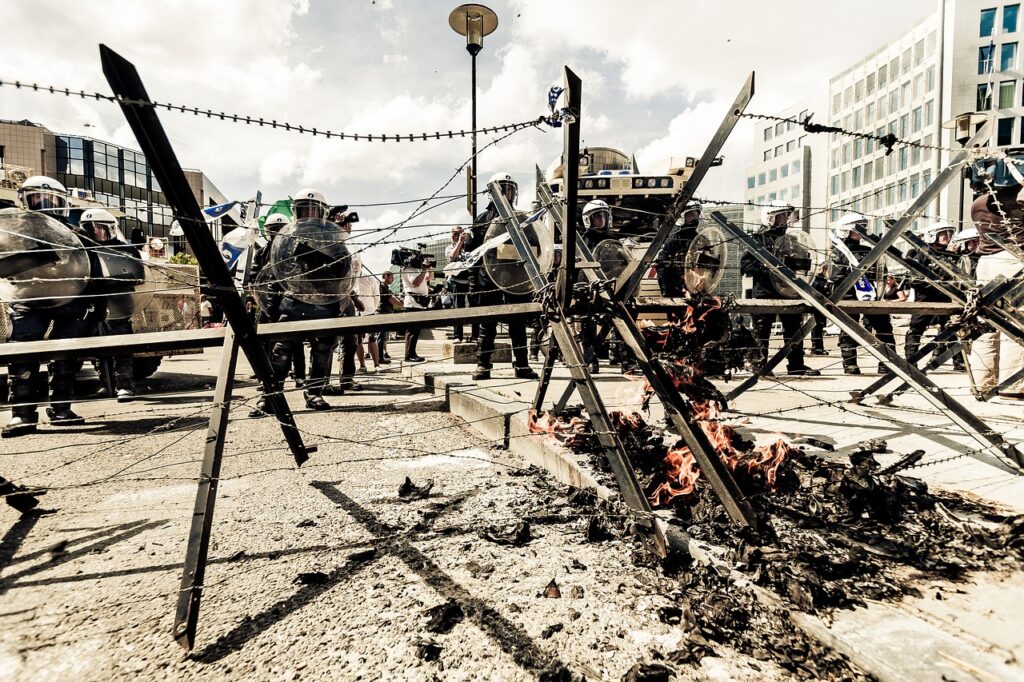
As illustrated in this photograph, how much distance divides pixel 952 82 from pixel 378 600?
6648 centimetres

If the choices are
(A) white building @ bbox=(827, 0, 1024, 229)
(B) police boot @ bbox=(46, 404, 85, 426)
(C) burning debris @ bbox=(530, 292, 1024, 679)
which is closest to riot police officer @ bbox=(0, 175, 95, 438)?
(B) police boot @ bbox=(46, 404, 85, 426)

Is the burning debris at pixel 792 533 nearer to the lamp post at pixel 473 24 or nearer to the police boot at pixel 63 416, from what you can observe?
the police boot at pixel 63 416

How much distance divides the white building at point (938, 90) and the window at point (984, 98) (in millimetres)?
71

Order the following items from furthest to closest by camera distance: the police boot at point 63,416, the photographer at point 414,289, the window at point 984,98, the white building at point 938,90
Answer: the window at point 984,98
the white building at point 938,90
the photographer at point 414,289
the police boot at point 63,416

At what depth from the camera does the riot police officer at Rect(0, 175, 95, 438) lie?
5.18m

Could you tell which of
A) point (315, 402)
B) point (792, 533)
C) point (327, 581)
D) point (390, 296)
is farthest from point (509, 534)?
point (315, 402)

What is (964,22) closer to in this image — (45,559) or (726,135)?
(726,135)

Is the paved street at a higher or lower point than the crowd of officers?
lower

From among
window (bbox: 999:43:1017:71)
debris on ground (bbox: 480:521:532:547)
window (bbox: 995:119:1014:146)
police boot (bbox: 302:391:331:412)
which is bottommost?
debris on ground (bbox: 480:521:532:547)

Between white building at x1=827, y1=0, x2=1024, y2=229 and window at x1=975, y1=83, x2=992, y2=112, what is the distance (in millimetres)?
71

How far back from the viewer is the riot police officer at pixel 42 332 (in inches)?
204

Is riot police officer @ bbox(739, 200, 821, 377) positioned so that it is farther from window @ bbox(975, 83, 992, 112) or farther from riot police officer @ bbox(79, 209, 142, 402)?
window @ bbox(975, 83, 992, 112)

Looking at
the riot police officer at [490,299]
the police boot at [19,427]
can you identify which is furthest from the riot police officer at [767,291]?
the police boot at [19,427]

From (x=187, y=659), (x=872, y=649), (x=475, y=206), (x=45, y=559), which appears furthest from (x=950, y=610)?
(x=475, y=206)
